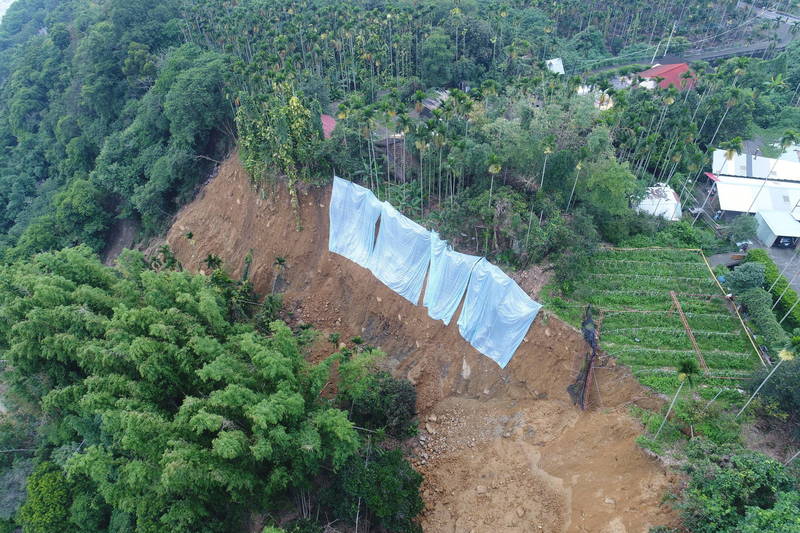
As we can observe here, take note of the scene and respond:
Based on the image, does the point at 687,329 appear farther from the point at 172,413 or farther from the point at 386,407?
the point at 172,413

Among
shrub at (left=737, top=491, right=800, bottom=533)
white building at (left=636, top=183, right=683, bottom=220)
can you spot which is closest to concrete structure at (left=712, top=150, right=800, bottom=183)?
white building at (left=636, top=183, right=683, bottom=220)

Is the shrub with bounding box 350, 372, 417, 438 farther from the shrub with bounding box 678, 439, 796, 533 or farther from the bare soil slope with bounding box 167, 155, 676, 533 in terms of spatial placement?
the shrub with bounding box 678, 439, 796, 533

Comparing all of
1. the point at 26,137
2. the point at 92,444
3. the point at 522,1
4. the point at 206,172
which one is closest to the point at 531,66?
the point at 522,1

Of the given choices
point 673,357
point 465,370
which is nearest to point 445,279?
point 465,370

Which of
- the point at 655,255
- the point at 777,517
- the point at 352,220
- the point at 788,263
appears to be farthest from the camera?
the point at 352,220

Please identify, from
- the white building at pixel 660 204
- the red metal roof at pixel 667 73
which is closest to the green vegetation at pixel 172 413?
the white building at pixel 660 204

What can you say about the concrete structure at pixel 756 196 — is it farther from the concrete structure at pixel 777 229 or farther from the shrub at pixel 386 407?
the shrub at pixel 386 407
